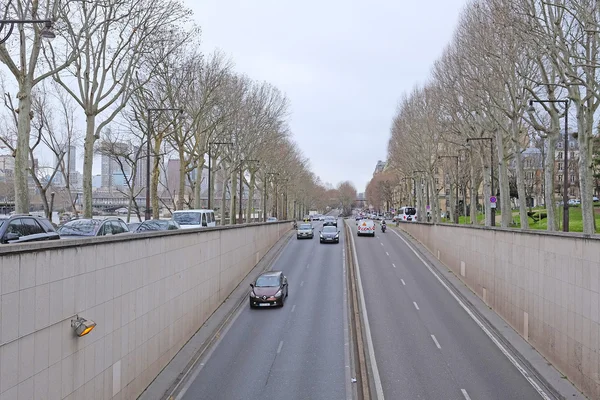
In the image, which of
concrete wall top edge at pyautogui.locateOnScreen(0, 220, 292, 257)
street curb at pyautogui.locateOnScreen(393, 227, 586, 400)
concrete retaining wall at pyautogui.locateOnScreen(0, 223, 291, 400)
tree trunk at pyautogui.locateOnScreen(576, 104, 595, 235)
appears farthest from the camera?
tree trunk at pyautogui.locateOnScreen(576, 104, 595, 235)

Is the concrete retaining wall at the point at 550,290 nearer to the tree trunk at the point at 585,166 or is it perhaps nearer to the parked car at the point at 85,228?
the tree trunk at the point at 585,166

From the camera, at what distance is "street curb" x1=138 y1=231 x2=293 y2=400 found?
15.4m

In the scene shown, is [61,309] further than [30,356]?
Yes

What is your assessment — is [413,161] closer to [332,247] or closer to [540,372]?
[332,247]

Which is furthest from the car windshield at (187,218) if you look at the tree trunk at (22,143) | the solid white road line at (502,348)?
the solid white road line at (502,348)

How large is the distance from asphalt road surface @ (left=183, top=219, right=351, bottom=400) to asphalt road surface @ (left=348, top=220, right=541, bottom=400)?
1.64 metres

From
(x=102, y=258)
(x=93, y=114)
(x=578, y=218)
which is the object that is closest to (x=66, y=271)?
(x=102, y=258)

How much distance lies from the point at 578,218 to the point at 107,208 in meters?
82.5

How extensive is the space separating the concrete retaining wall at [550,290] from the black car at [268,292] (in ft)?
33.6

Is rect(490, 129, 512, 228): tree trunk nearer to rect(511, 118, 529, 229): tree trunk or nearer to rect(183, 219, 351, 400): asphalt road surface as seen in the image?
rect(511, 118, 529, 229): tree trunk

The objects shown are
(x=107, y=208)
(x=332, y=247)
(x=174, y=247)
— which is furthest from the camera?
(x=107, y=208)

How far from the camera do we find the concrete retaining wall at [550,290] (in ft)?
46.3

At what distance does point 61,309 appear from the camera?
1005 centimetres

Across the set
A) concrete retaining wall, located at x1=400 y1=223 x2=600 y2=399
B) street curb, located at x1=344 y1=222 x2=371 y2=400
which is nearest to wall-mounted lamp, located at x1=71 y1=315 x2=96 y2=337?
street curb, located at x1=344 y1=222 x2=371 y2=400
